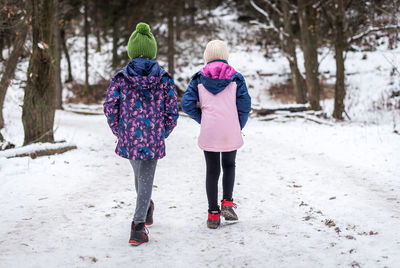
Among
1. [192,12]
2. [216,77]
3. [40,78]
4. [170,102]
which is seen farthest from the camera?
[192,12]

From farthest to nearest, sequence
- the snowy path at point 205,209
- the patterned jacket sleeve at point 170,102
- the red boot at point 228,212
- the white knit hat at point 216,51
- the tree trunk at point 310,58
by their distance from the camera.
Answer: the tree trunk at point 310,58, the red boot at point 228,212, the white knit hat at point 216,51, the patterned jacket sleeve at point 170,102, the snowy path at point 205,209

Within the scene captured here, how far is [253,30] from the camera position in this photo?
31438mm

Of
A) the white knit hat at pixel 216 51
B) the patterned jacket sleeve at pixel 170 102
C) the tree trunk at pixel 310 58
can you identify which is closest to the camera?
the patterned jacket sleeve at pixel 170 102

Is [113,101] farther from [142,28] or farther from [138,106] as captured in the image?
[142,28]

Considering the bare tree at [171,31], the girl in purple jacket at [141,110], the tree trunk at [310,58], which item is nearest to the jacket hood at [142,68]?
the girl in purple jacket at [141,110]

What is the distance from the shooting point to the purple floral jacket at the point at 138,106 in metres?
3.64

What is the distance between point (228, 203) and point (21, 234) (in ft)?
7.50

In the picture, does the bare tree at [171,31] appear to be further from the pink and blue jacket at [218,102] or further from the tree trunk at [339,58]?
the pink and blue jacket at [218,102]

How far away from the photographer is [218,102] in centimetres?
404

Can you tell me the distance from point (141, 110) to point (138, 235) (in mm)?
1244

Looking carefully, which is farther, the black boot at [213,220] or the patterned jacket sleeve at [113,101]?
the black boot at [213,220]

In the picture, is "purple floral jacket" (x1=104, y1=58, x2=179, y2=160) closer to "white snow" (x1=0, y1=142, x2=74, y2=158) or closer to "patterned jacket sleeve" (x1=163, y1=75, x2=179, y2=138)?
"patterned jacket sleeve" (x1=163, y1=75, x2=179, y2=138)

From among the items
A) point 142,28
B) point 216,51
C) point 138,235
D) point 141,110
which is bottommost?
point 138,235

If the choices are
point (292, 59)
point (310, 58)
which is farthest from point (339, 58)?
point (292, 59)
